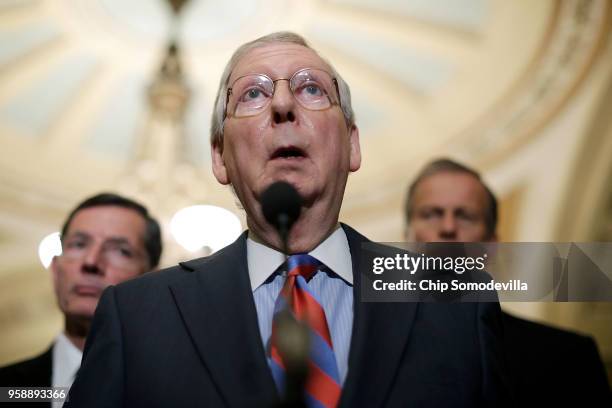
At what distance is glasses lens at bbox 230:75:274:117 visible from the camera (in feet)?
5.07

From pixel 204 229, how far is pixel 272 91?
393cm

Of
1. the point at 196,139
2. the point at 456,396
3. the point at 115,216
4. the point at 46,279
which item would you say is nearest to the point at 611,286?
the point at 456,396

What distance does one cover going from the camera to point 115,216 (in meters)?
2.65

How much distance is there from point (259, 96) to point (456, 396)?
2.37ft

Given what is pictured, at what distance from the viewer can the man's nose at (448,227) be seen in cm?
263

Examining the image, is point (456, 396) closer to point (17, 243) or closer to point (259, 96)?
point (259, 96)

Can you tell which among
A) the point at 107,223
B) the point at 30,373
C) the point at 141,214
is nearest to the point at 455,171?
the point at 141,214

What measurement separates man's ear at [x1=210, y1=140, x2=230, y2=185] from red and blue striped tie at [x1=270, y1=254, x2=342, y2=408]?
1.11 ft

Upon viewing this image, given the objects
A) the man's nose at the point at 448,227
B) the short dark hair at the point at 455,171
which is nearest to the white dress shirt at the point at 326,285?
the man's nose at the point at 448,227

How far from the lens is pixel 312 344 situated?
3.98ft

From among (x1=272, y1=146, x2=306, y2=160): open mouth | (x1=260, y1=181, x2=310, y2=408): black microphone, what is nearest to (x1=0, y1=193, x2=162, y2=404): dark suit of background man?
(x1=272, y1=146, x2=306, y2=160): open mouth

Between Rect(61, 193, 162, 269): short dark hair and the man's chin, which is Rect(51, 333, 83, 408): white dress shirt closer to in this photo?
the man's chin

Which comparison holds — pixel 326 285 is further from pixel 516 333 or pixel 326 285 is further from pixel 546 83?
pixel 546 83

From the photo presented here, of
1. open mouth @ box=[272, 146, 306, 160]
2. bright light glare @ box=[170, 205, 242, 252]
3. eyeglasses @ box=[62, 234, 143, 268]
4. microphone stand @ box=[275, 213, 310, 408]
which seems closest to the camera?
microphone stand @ box=[275, 213, 310, 408]
